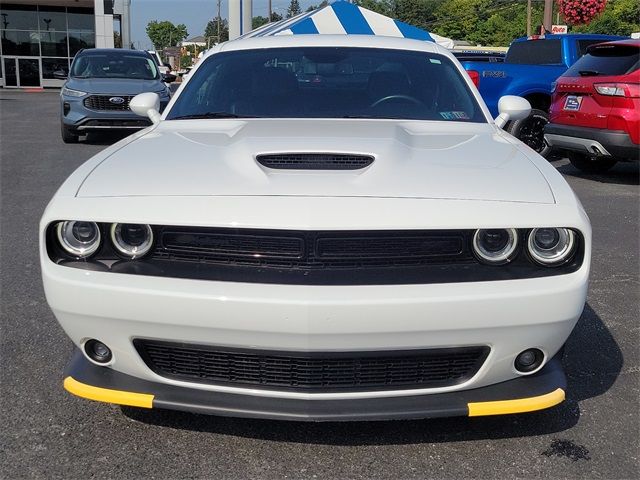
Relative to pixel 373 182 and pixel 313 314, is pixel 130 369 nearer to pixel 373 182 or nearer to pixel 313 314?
pixel 313 314

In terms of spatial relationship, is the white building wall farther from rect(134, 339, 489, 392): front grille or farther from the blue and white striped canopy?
rect(134, 339, 489, 392): front grille

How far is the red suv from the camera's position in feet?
26.5

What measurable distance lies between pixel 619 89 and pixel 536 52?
3836mm

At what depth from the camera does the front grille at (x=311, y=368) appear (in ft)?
7.93

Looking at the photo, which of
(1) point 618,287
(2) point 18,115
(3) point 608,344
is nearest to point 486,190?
(3) point 608,344

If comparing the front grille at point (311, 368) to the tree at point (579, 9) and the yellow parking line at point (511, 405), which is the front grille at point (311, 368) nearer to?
the yellow parking line at point (511, 405)

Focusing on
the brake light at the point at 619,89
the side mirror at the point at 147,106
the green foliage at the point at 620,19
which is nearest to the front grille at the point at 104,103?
the brake light at the point at 619,89

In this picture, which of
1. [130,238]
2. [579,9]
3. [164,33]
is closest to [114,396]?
[130,238]

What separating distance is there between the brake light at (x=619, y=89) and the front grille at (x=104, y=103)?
7.33 metres

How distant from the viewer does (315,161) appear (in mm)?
2750

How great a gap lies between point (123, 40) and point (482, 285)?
45.0m

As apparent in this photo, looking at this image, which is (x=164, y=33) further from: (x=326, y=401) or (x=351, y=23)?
(x=326, y=401)

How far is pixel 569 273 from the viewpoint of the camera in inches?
97.9

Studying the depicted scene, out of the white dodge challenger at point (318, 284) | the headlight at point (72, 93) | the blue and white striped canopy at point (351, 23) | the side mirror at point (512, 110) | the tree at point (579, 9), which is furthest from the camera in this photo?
the tree at point (579, 9)
